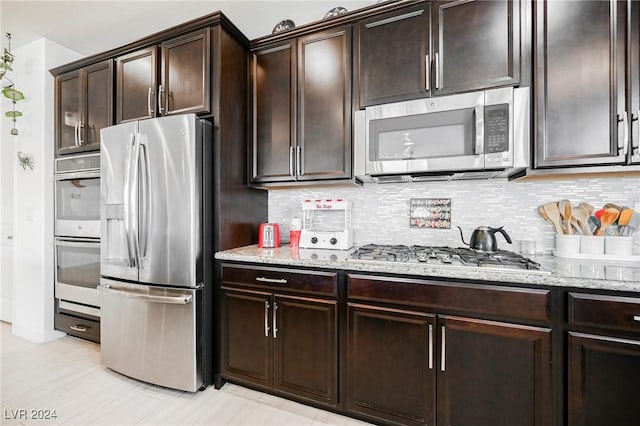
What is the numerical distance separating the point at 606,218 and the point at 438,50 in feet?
4.50

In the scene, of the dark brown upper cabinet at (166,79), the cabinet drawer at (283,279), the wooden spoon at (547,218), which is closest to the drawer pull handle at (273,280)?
the cabinet drawer at (283,279)

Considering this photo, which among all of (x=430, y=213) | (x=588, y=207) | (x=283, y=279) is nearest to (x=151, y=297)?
(x=283, y=279)

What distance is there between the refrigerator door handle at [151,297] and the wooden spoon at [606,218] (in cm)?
251

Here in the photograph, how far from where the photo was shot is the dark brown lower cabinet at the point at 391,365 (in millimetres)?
1478

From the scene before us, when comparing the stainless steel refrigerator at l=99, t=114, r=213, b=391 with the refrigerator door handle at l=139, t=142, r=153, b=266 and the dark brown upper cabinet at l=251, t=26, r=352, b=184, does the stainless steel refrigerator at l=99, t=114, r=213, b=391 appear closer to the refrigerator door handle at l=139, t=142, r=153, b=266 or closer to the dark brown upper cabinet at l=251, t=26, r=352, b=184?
the refrigerator door handle at l=139, t=142, r=153, b=266

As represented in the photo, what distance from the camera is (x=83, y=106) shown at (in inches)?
101

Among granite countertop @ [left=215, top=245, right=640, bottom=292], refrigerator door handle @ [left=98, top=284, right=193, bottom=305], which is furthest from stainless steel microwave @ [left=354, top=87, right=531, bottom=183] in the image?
refrigerator door handle @ [left=98, top=284, right=193, bottom=305]

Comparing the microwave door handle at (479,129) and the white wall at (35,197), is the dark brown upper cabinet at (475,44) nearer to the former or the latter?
the microwave door handle at (479,129)

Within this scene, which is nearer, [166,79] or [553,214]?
[553,214]

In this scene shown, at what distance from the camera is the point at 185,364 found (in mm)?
1871

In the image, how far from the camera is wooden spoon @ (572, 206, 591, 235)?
5.60 feet

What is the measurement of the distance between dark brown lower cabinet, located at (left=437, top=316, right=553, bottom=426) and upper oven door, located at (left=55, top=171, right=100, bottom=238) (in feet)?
9.18

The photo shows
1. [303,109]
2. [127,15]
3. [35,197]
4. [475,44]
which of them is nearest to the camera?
[475,44]

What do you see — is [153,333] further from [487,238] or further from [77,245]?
[487,238]
